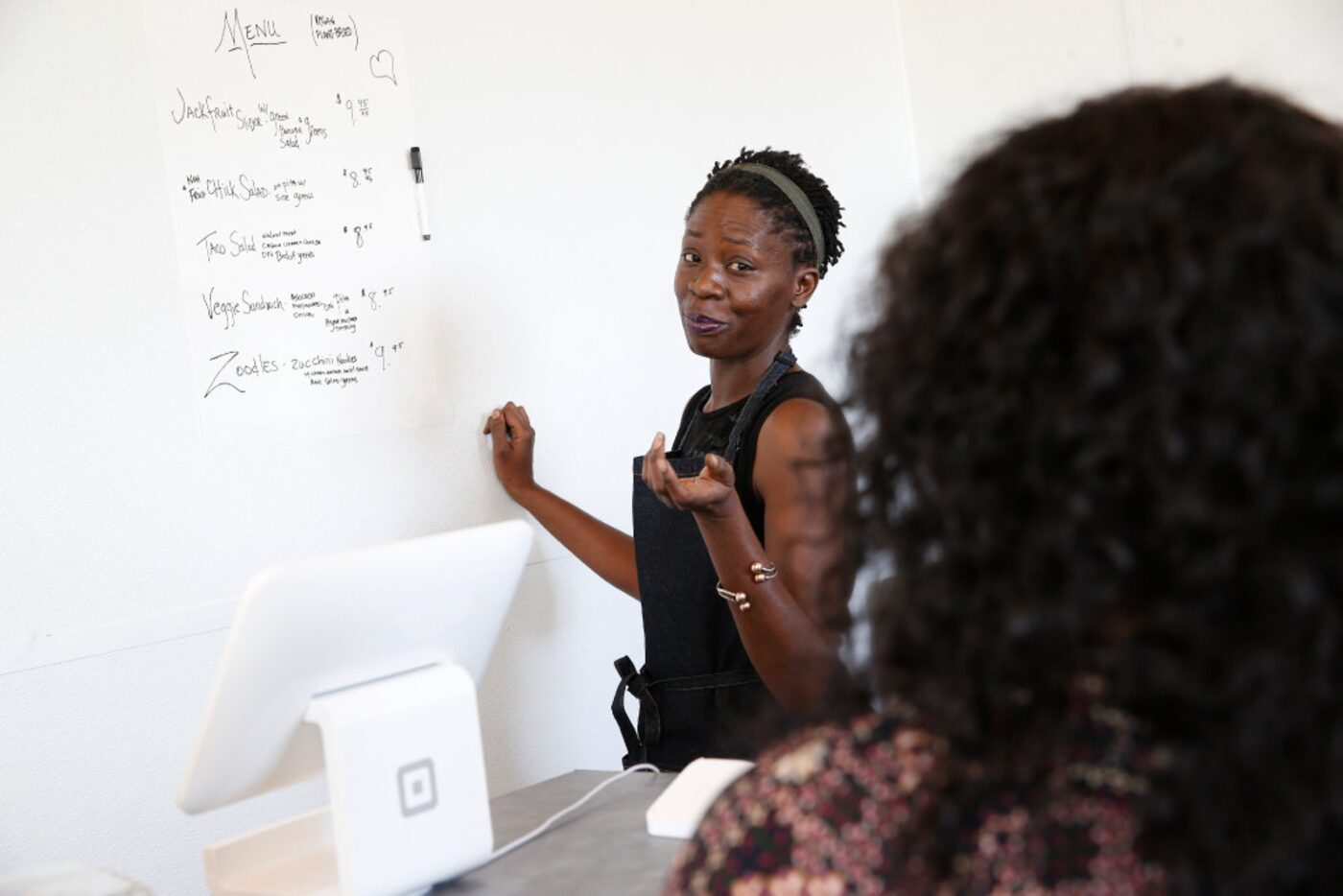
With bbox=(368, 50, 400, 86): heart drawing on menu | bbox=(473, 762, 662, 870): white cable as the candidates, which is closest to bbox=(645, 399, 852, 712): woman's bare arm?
bbox=(473, 762, 662, 870): white cable

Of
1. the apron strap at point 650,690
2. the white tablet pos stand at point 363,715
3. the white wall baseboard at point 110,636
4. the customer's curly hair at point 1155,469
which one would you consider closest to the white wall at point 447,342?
the white wall baseboard at point 110,636

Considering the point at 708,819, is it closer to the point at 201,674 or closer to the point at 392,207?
the point at 201,674

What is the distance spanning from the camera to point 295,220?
83.7 inches

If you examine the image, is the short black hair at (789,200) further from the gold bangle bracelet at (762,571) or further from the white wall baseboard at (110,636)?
the white wall baseboard at (110,636)

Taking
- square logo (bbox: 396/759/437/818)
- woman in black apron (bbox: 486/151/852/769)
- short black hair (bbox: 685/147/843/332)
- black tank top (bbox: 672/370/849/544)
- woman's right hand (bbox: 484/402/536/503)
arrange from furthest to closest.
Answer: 1. woman's right hand (bbox: 484/402/536/503)
2. short black hair (bbox: 685/147/843/332)
3. black tank top (bbox: 672/370/849/544)
4. woman in black apron (bbox: 486/151/852/769)
5. square logo (bbox: 396/759/437/818)

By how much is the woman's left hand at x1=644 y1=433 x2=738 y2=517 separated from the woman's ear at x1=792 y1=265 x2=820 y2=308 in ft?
1.78

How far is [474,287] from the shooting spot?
238 cm

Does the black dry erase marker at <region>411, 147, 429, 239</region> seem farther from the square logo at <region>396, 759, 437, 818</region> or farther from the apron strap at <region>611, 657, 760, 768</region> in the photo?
the square logo at <region>396, 759, 437, 818</region>

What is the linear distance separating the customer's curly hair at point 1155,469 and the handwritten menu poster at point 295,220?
1.54 metres

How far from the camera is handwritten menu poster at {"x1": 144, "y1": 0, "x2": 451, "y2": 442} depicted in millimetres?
2002

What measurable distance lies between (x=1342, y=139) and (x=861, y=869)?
0.44 m

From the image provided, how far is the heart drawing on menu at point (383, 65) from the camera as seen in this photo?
2.24 metres

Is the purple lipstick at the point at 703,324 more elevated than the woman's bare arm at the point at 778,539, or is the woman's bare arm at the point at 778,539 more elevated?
the purple lipstick at the point at 703,324

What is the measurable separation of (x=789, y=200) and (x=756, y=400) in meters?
0.35
